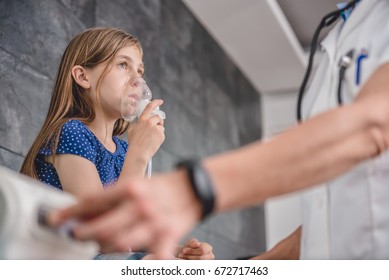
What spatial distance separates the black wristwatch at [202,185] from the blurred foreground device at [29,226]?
0.43 ft

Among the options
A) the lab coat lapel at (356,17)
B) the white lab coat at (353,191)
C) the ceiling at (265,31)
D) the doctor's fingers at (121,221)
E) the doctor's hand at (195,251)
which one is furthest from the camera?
the ceiling at (265,31)

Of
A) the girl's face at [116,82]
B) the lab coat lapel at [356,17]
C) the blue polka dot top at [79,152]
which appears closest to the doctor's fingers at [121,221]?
the lab coat lapel at [356,17]

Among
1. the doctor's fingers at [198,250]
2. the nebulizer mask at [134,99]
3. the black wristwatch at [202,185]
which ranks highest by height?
the black wristwatch at [202,185]

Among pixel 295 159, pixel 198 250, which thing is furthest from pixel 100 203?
pixel 198 250

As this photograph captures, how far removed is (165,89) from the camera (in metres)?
2.70

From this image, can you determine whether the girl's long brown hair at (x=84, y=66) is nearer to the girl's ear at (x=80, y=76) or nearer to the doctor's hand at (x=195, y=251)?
the girl's ear at (x=80, y=76)

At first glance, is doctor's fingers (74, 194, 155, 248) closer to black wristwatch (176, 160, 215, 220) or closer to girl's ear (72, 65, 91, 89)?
black wristwatch (176, 160, 215, 220)

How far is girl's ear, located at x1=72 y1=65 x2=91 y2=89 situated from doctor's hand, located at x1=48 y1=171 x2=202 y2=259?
1.01 m

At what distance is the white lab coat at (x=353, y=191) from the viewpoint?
0.80m

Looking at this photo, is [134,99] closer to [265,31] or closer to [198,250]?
[198,250]

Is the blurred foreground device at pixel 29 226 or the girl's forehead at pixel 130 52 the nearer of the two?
the blurred foreground device at pixel 29 226

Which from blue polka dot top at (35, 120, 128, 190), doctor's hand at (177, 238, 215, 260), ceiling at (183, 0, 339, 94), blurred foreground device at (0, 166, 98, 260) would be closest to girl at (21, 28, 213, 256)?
blue polka dot top at (35, 120, 128, 190)
